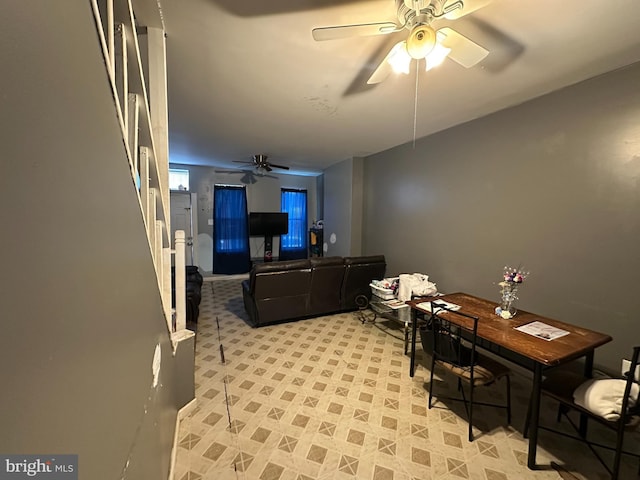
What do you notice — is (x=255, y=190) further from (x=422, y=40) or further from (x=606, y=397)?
(x=606, y=397)

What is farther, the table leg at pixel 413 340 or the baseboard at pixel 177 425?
the table leg at pixel 413 340

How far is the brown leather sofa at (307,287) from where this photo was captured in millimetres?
3205

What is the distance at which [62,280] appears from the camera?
0.44 meters

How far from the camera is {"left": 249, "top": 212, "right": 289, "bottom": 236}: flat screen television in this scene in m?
6.38

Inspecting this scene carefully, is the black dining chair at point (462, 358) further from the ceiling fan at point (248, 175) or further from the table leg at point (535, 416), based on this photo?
the ceiling fan at point (248, 175)

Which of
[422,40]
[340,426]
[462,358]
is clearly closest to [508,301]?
[462,358]

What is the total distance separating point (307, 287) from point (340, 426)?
178 centimetres

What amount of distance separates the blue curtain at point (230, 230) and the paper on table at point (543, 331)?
18.6 feet

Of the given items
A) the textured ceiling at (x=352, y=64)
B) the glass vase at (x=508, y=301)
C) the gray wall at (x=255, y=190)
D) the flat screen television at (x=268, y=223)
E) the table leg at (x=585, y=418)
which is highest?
the textured ceiling at (x=352, y=64)

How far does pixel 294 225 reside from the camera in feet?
23.6

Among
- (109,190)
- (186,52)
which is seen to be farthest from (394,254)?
(109,190)

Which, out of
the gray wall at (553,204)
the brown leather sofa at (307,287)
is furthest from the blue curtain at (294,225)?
the gray wall at (553,204)

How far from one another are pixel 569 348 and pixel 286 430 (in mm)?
1902

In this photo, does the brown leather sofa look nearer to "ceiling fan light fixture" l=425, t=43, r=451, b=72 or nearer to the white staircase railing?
the white staircase railing
